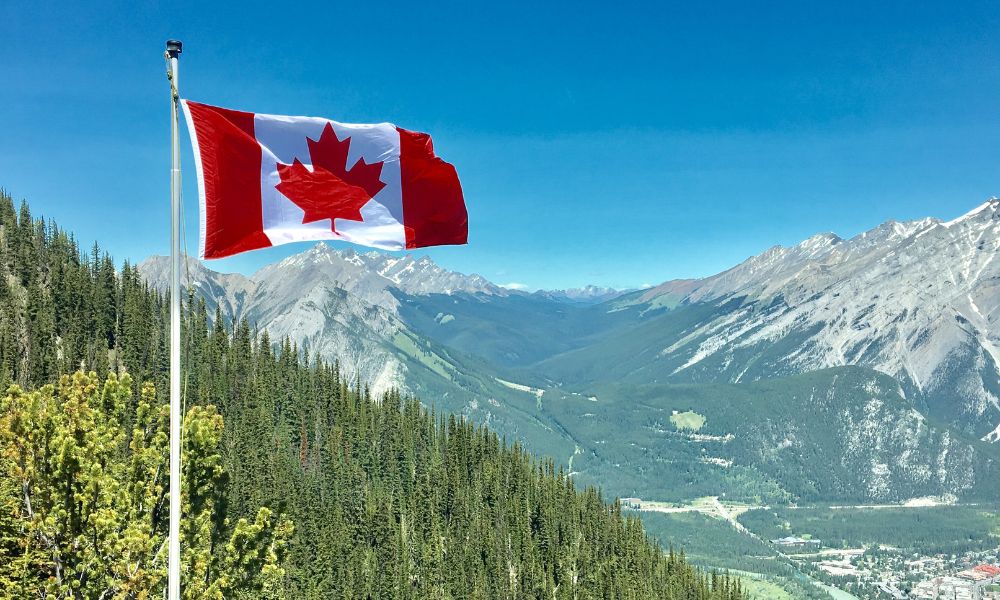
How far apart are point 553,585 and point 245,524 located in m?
149

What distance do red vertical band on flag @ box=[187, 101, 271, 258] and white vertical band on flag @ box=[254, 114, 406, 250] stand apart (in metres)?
0.32

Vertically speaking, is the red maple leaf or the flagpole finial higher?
the flagpole finial

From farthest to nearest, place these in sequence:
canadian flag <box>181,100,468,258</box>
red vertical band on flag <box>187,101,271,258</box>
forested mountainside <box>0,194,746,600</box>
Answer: forested mountainside <box>0,194,746,600</box> < canadian flag <box>181,100,468,258</box> < red vertical band on flag <box>187,101,271,258</box>

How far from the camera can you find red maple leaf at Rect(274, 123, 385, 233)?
74.4 feet

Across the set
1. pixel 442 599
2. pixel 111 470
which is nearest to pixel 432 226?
pixel 111 470

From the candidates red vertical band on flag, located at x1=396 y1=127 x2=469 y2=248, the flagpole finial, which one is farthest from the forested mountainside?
the flagpole finial

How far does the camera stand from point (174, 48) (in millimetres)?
18562

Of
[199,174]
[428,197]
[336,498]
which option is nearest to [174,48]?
[199,174]

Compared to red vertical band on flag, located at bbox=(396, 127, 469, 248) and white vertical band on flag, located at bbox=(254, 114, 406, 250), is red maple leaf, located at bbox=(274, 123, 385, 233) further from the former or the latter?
red vertical band on flag, located at bbox=(396, 127, 469, 248)

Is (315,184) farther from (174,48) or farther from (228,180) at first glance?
(174,48)

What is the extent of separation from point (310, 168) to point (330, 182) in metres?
0.85

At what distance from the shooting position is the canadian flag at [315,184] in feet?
67.6

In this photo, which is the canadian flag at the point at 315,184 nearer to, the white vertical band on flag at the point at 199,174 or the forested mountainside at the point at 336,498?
the white vertical band on flag at the point at 199,174

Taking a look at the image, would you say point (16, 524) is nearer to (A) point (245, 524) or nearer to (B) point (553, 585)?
(A) point (245, 524)
